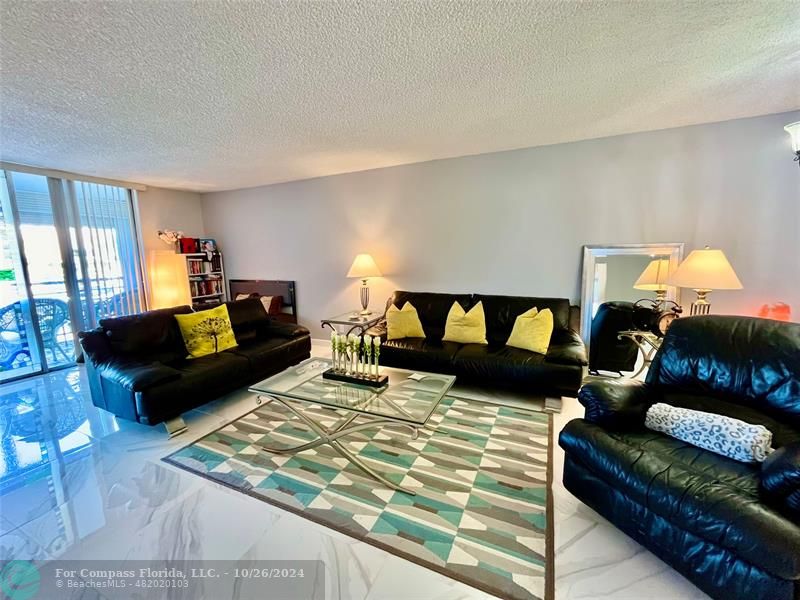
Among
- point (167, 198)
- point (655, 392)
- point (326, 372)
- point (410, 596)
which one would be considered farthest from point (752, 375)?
point (167, 198)

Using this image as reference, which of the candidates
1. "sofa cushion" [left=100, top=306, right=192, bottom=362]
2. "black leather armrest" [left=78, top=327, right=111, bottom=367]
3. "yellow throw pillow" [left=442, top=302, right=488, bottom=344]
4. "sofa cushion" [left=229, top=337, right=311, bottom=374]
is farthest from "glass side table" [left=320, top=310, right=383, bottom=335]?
"black leather armrest" [left=78, top=327, right=111, bottom=367]

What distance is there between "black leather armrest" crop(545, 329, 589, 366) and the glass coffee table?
103 cm

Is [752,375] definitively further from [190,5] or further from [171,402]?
[171,402]

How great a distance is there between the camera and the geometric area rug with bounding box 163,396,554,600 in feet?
4.95

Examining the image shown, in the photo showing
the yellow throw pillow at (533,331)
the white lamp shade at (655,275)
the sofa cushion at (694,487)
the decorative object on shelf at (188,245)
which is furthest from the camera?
the decorative object on shelf at (188,245)

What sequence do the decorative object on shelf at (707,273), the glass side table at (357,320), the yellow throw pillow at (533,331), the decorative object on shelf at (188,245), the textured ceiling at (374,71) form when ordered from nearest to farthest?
1. the textured ceiling at (374,71)
2. the decorative object on shelf at (707,273)
3. the yellow throw pillow at (533,331)
4. the glass side table at (357,320)
5. the decorative object on shelf at (188,245)

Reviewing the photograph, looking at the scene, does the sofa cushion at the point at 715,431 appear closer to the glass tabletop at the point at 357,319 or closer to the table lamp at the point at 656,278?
the table lamp at the point at 656,278

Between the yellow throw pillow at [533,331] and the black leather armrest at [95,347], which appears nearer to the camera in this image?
the black leather armrest at [95,347]

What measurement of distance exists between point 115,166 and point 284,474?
4.12 metres

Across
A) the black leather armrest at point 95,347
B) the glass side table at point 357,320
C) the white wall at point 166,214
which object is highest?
the white wall at point 166,214

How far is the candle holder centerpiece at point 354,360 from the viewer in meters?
2.37

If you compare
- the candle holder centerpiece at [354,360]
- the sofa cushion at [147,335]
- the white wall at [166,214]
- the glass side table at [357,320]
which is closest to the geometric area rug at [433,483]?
the candle holder centerpiece at [354,360]

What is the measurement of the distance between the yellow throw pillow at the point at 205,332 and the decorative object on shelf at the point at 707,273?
3988mm

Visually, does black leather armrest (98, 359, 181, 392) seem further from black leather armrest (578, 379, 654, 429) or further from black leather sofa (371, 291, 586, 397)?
black leather armrest (578, 379, 654, 429)
